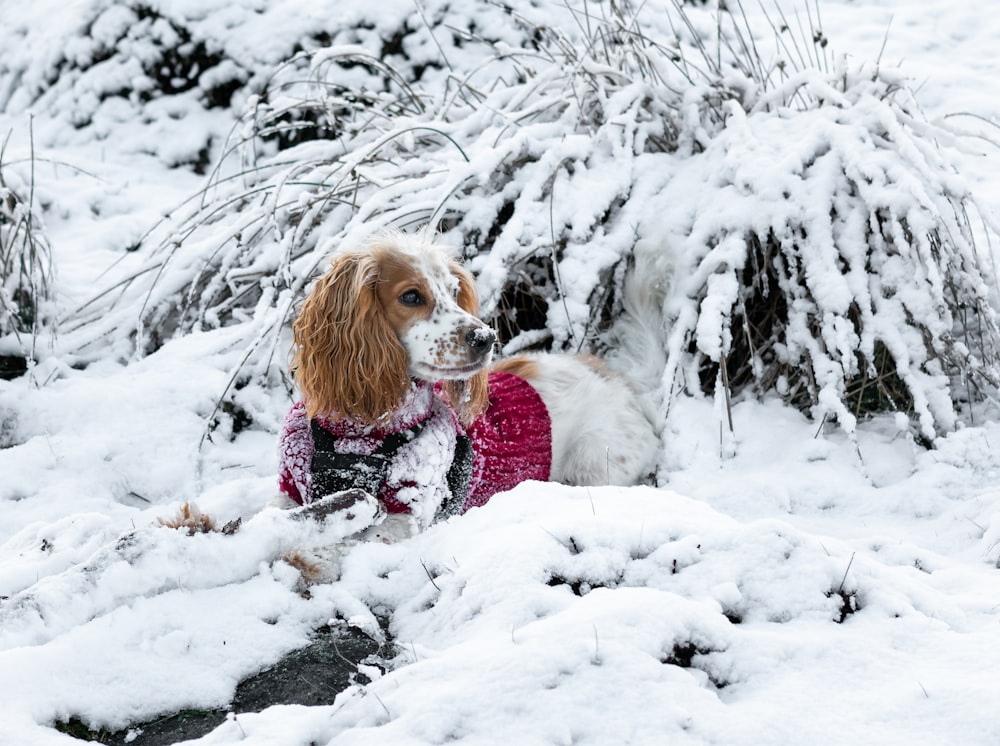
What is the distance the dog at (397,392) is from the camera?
279 centimetres

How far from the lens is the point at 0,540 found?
118 inches

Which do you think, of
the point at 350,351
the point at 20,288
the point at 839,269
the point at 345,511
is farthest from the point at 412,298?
the point at 20,288

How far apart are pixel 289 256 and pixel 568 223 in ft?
4.12

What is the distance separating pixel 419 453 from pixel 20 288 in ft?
8.45

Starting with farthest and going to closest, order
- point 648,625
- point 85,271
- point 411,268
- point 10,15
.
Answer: point 10,15 → point 85,271 → point 411,268 → point 648,625

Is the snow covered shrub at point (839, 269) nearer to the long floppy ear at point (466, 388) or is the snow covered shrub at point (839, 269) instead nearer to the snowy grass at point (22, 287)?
the long floppy ear at point (466, 388)

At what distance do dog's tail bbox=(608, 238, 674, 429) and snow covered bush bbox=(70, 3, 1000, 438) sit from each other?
0.03 meters

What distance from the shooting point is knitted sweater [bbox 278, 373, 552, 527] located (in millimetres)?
2789

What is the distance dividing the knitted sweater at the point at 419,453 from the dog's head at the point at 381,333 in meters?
0.05

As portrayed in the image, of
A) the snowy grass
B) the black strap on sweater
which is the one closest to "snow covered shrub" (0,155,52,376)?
the snowy grass

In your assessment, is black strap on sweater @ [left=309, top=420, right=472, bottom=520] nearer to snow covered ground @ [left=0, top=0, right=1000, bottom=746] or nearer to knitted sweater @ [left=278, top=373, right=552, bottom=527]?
knitted sweater @ [left=278, top=373, right=552, bottom=527]

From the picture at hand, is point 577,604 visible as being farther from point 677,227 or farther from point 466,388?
point 677,227

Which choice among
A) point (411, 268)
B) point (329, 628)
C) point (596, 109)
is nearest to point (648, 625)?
point (329, 628)

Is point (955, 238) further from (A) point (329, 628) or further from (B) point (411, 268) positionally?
(A) point (329, 628)
